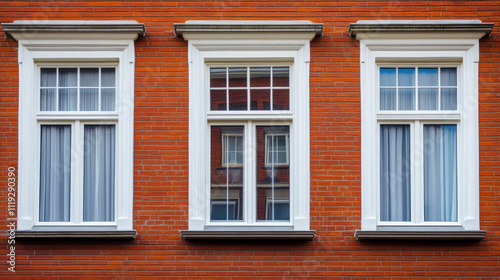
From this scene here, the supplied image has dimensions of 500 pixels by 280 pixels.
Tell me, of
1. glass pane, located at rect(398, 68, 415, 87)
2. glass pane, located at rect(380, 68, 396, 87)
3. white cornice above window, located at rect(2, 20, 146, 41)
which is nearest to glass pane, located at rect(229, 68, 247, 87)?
→ white cornice above window, located at rect(2, 20, 146, 41)

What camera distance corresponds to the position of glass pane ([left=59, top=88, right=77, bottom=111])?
1004 cm

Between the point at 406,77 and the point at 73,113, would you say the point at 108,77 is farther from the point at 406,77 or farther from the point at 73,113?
the point at 406,77

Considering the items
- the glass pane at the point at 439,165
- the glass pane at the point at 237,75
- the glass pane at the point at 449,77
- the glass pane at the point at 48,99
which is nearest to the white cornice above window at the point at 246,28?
the glass pane at the point at 237,75

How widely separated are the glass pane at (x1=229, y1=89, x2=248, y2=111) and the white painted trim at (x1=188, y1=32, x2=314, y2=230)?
127 mm

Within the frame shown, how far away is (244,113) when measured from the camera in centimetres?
996

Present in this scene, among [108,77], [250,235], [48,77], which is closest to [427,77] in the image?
[250,235]

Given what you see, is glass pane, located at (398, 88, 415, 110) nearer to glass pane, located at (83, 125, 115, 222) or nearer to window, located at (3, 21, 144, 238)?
window, located at (3, 21, 144, 238)

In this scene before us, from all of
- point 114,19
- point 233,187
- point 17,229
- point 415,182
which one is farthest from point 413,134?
point 17,229

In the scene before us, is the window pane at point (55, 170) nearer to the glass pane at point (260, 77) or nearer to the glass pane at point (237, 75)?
the glass pane at point (237, 75)

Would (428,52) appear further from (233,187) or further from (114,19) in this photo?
(114,19)

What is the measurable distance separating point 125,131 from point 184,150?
831mm

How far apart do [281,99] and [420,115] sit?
1899 mm

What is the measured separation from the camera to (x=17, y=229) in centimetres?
973

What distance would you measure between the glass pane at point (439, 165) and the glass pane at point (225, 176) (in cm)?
255
